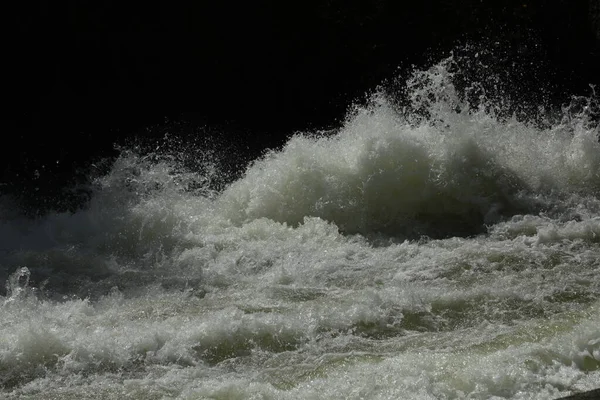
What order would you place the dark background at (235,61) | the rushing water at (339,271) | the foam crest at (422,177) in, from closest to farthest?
the rushing water at (339,271) → the foam crest at (422,177) → the dark background at (235,61)

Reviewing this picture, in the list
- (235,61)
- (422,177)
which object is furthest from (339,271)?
→ (235,61)

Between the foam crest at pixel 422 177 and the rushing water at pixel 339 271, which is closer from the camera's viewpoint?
the rushing water at pixel 339 271

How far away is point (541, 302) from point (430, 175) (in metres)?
2.46

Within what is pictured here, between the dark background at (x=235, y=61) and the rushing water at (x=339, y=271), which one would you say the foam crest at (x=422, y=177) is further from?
the dark background at (x=235, y=61)

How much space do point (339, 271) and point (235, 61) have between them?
487 cm

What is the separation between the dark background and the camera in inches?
369

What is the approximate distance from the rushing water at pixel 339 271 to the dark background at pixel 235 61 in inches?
25.1

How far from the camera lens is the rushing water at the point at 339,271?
446cm

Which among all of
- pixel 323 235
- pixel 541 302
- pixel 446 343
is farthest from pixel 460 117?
pixel 446 343

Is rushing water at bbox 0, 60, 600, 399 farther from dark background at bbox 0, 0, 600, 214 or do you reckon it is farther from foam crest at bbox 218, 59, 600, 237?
dark background at bbox 0, 0, 600, 214

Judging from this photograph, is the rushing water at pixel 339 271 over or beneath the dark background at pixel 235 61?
beneath

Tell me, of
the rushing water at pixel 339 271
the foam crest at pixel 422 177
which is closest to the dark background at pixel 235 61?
the rushing water at pixel 339 271

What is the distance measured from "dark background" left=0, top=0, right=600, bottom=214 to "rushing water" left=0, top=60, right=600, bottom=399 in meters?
0.64

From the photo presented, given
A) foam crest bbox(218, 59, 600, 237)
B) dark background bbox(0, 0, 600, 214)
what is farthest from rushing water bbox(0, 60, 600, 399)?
dark background bbox(0, 0, 600, 214)
